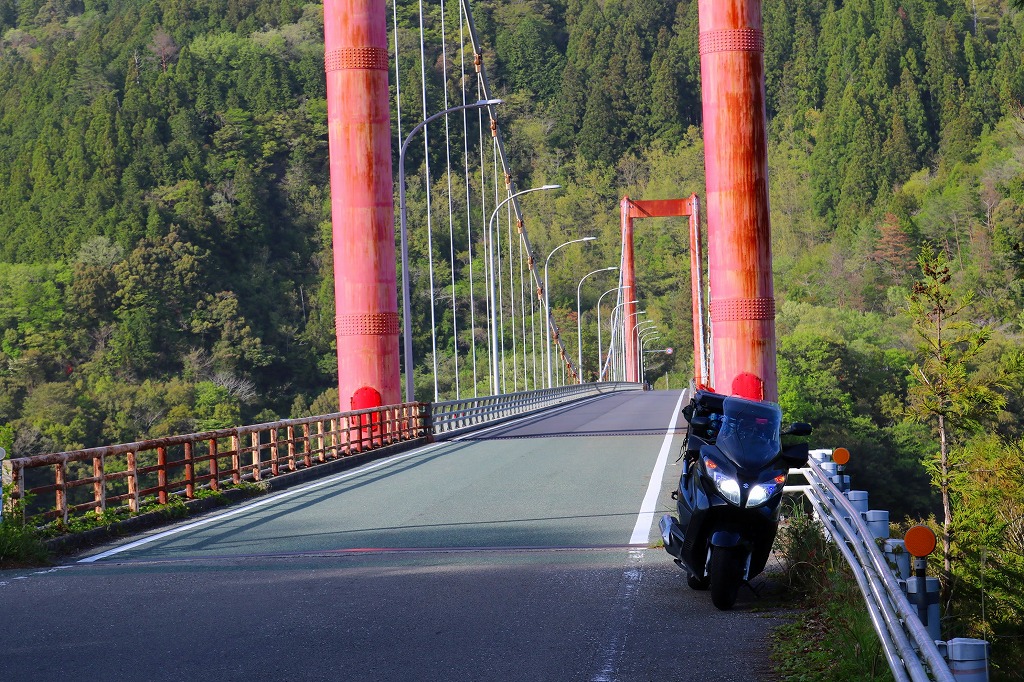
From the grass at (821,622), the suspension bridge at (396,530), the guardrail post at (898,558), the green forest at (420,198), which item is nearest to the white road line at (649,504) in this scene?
the suspension bridge at (396,530)

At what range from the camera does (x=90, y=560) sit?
13031 millimetres

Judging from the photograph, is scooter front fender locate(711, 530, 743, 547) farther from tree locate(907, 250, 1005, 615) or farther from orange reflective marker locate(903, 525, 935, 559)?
tree locate(907, 250, 1005, 615)

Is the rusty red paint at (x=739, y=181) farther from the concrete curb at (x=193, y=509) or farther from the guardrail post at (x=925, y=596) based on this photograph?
the guardrail post at (x=925, y=596)

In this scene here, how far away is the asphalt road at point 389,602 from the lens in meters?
7.84

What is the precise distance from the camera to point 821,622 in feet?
28.7

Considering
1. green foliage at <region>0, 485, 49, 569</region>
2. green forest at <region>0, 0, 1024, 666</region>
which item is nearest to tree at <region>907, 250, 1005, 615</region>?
green forest at <region>0, 0, 1024, 666</region>

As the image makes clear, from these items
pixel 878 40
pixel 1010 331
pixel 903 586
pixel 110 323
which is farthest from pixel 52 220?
pixel 903 586

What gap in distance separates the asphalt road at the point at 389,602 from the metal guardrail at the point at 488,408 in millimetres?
18446

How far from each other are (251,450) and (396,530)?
6606 millimetres

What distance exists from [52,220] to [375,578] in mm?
100206

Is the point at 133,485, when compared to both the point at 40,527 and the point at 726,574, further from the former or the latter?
the point at 726,574

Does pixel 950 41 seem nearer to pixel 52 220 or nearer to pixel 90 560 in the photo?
pixel 52 220

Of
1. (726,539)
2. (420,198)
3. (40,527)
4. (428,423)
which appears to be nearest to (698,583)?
(726,539)

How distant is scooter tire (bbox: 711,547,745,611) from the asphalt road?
14 centimetres
